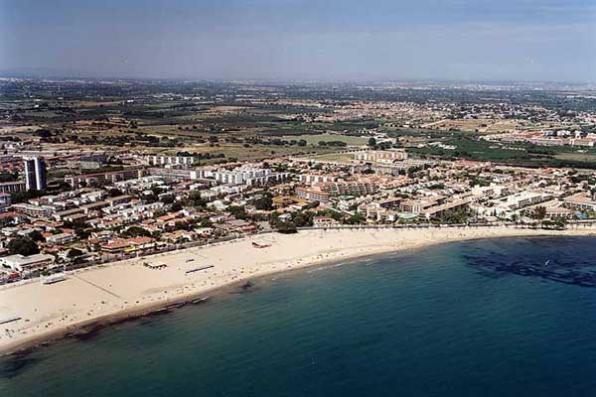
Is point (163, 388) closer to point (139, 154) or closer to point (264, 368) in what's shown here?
point (264, 368)

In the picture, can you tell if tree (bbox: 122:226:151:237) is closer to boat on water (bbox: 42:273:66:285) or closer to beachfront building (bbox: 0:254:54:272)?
beachfront building (bbox: 0:254:54:272)

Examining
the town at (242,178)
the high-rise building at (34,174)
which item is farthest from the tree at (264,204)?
the high-rise building at (34,174)

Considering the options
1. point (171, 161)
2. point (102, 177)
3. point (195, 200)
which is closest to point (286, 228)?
point (195, 200)

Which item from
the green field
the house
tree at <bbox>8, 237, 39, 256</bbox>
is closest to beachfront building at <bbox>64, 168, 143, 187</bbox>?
tree at <bbox>8, 237, 39, 256</bbox>

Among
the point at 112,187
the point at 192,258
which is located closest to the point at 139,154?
the point at 112,187

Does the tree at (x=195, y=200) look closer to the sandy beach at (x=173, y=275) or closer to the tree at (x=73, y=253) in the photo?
the sandy beach at (x=173, y=275)

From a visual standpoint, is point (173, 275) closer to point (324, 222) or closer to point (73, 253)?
point (73, 253)
